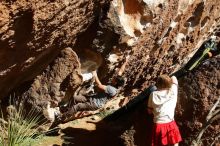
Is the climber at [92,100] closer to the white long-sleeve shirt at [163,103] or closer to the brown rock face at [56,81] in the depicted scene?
the brown rock face at [56,81]

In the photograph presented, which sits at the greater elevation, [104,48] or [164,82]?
[104,48]

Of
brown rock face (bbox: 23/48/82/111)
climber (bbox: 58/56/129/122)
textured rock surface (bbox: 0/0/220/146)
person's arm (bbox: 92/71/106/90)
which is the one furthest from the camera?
climber (bbox: 58/56/129/122)

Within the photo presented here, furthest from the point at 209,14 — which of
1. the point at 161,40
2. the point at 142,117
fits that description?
the point at 142,117

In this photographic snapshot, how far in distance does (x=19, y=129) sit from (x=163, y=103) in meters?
2.29

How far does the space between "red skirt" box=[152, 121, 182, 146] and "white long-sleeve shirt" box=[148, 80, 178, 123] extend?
3.9 inches

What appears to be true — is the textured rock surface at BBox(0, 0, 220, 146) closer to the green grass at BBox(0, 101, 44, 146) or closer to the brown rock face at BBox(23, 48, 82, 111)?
the brown rock face at BBox(23, 48, 82, 111)

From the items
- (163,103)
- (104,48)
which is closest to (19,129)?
(104,48)

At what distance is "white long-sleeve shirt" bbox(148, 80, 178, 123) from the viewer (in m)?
8.06

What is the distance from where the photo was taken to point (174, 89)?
26.7ft

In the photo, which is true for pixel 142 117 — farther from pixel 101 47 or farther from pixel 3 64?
pixel 3 64

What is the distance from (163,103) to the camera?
26.4ft

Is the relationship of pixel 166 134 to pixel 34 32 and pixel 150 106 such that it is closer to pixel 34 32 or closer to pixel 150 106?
pixel 150 106

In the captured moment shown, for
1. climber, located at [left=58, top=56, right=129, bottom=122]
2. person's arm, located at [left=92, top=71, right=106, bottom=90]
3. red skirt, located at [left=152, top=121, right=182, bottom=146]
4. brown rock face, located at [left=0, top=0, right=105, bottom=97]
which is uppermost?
brown rock face, located at [left=0, top=0, right=105, bottom=97]

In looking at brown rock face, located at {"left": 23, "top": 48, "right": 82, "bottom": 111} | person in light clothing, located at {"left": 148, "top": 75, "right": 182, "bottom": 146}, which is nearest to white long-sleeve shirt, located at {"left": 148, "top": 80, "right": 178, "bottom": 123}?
person in light clothing, located at {"left": 148, "top": 75, "right": 182, "bottom": 146}
